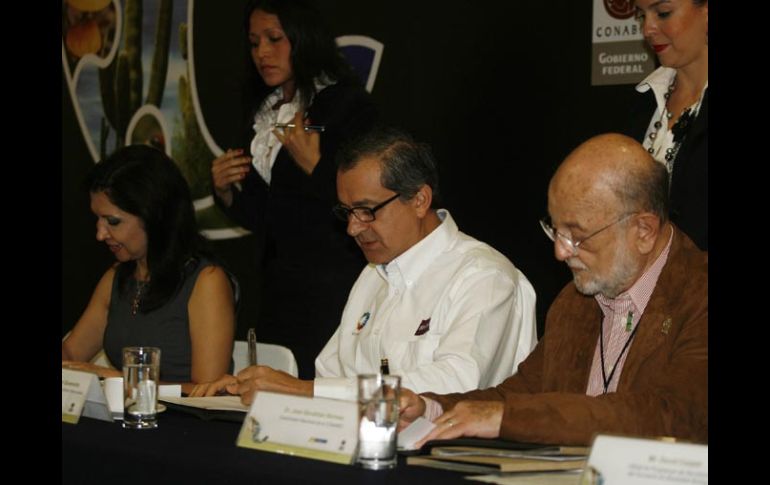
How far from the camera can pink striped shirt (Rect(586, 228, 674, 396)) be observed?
8.79 feet

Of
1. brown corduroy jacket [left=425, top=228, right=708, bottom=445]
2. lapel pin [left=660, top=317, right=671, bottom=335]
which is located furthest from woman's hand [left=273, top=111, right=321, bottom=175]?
lapel pin [left=660, top=317, right=671, bottom=335]

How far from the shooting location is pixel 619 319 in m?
2.77

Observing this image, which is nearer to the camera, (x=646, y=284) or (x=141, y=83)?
(x=646, y=284)

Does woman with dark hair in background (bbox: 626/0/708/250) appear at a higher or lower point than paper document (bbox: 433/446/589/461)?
higher

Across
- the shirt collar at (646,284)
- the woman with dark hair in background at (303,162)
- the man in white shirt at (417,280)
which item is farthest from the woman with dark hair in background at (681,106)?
the woman with dark hair in background at (303,162)

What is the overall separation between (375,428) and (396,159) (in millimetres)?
1460

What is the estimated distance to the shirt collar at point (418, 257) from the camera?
343 centimetres

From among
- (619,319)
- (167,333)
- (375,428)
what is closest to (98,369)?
(167,333)

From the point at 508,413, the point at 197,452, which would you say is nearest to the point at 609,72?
the point at 508,413

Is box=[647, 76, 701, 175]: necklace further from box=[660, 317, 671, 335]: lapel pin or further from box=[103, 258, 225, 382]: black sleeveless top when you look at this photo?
box=[103, 258, 225, 382]: black sleeveless top

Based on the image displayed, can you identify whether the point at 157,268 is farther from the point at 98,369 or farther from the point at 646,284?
the point at 646,284

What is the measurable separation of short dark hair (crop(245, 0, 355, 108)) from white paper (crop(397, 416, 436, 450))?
2.15 metres
